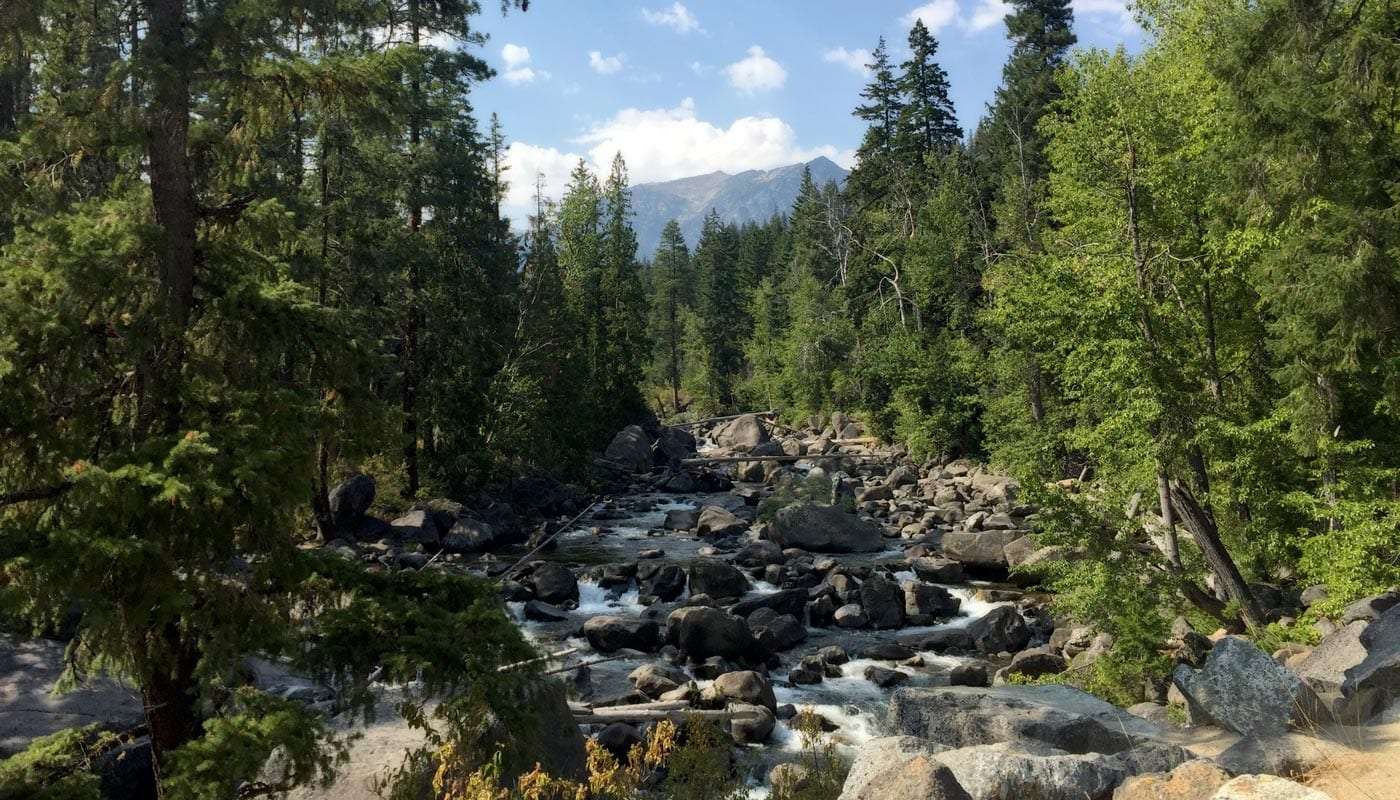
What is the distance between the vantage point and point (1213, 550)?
15664 mm

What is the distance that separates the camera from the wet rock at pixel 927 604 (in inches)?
776

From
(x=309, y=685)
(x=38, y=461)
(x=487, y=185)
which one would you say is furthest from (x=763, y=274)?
(x=38, y=461)

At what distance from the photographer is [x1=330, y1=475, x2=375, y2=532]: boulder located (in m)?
23.8

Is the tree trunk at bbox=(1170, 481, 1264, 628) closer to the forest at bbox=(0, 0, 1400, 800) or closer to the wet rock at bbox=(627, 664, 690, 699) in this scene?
the forest at bbox=(0, 0, 1400, 800)

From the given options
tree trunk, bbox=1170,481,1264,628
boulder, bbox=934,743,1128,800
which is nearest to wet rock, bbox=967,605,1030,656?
tree trunk, bbox=1170,481,1264,628

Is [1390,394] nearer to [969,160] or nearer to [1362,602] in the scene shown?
[1362,602]

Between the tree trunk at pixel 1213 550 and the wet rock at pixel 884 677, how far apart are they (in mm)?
5780

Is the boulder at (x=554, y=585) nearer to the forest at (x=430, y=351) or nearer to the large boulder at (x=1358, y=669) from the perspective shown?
the forest at (x=430, y=351)

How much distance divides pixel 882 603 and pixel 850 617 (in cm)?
83

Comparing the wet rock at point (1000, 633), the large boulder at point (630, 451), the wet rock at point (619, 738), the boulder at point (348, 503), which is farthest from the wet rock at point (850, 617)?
the large boulder at point (630, 451)

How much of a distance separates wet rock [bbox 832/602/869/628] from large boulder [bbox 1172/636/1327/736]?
992cm

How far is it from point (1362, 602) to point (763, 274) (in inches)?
3108

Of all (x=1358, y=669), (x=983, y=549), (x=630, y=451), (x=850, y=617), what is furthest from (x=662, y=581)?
(x=630, y=451)

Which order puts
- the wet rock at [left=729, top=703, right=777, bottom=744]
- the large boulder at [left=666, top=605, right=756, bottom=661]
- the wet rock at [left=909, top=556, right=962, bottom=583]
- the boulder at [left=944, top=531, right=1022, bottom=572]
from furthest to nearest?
the boulder at [left=944, top=531, right=1022, bottom=572] < the wet rock at [left=909, top=556, right=962, bottom=583] < the large boulder at [left=666, top=605, right=756, bottom=661] < the wet rock at [left=729, top=703, right=777, bottom=744]
